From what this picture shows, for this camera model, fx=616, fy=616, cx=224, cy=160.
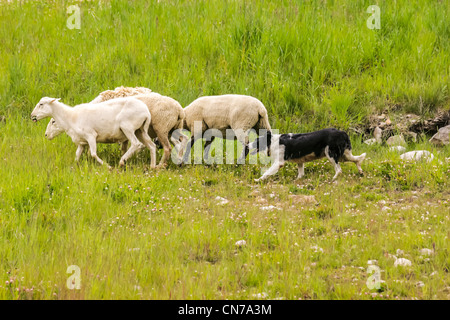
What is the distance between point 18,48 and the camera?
44.2 feet

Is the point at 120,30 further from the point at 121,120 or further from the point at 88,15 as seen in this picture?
the point at 121,120

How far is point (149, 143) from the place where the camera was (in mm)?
9758

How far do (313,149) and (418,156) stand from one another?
178cm

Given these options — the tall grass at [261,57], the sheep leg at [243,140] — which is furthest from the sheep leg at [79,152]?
the sheep leg at [243,140]

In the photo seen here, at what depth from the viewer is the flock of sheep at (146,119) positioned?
9445 mm

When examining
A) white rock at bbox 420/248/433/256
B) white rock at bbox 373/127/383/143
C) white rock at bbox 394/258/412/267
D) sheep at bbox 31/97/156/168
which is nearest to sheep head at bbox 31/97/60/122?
sheep at bbox 31/97/156/168

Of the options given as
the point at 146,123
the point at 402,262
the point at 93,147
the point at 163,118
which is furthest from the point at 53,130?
the point at 402,262

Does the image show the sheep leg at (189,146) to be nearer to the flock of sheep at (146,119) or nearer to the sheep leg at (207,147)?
the flock of sheep at (146,119)

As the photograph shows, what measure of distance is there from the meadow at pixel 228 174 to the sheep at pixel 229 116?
64 centimetres

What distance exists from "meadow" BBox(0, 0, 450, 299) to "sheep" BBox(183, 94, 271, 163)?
64cm

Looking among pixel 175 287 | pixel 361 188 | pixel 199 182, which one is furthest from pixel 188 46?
pixel 175 287

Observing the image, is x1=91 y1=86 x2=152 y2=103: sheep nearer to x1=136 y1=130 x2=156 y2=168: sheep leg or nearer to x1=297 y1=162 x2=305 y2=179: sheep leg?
x1=136 y1=130 x2=156 y2=168: sheep leg

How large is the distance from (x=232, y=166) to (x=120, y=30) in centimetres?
525

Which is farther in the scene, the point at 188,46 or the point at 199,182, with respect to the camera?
the point at 188,46
